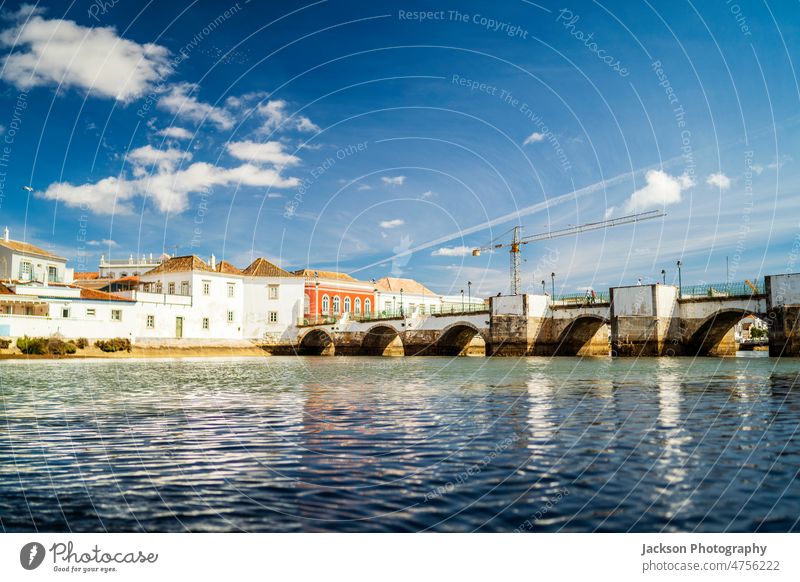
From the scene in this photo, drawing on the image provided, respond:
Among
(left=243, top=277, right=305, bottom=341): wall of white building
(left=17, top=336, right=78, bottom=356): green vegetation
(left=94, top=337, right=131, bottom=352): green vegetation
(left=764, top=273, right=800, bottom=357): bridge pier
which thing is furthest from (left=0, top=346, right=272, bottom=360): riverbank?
(left=764, top=273, right=800, bottom=357): bridge pier

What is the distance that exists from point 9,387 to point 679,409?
924 inches

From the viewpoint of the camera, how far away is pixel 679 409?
15.9 metres

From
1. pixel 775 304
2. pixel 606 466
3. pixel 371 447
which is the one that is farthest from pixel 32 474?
pixel 775 304

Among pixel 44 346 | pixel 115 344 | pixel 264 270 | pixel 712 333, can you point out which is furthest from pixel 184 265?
pixel 712 333

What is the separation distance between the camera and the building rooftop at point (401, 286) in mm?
101812

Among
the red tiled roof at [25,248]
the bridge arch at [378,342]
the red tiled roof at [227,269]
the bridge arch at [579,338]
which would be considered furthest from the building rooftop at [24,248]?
the bridge arch at [579,338]

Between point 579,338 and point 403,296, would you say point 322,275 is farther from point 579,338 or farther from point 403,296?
point 579,338

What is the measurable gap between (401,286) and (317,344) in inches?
1050

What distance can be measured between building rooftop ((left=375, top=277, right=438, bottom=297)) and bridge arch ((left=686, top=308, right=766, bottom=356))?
53302mm

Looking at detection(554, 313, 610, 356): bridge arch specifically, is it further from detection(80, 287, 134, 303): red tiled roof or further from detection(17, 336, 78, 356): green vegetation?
detection(17, 336, 78, 356): green vegetation

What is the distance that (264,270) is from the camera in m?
82.1

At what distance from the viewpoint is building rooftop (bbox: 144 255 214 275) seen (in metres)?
73.2

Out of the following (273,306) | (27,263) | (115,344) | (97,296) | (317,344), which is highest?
(27,263)
